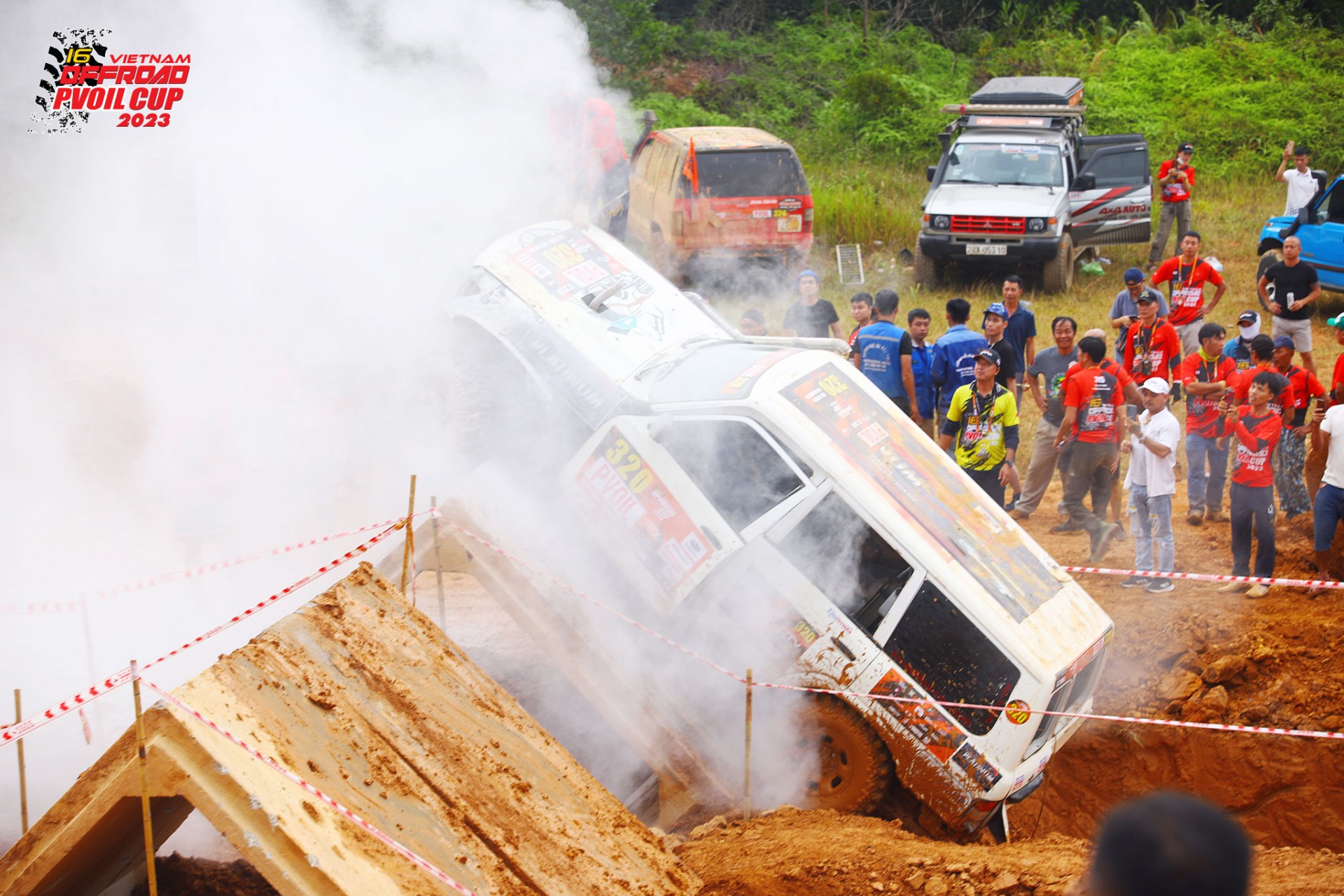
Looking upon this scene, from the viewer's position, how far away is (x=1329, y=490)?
690cm

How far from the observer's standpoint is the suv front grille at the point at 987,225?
13.3 m

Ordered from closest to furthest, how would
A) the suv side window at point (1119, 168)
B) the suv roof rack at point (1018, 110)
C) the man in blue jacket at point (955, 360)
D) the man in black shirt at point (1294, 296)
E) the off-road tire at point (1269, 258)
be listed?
1. the man in blue jacket at point (955, 360)
2. the man in black shirt at point (1294, 296)
3. the off-road tire at point (1269, 258)
4. the suv side window at point (1119, 168)
5. the suv roof rack at point (1018, 110)

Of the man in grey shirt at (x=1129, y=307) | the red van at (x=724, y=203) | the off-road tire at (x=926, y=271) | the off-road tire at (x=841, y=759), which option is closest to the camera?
the off-road tire at (x=841, y=759)

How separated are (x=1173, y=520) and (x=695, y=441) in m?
4.86

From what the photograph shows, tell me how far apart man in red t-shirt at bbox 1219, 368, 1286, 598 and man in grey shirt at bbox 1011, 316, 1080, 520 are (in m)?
1.39

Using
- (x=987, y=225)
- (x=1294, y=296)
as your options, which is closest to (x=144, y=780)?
(x=1294, y=296)

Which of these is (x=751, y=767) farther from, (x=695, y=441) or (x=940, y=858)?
(x=695, y=441)

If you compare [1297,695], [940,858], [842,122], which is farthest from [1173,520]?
[842,122]

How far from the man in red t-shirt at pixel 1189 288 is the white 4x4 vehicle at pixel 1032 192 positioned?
293 cm

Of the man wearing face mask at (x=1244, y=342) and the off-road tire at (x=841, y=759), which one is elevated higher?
the man wearing face mask at (x=1244, y=342)

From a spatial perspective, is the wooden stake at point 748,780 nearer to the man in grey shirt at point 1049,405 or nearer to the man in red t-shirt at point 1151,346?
the man in grey shirt at point 1049,405

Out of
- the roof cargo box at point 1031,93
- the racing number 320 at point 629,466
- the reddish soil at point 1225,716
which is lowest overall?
the reddish soil at point 1225,716

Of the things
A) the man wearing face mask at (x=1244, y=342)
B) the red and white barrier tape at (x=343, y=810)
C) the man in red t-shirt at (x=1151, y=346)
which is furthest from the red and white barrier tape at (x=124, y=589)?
the man wearing face mask at (x=1244, y=342)

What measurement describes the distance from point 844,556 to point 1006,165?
35.2 feet
